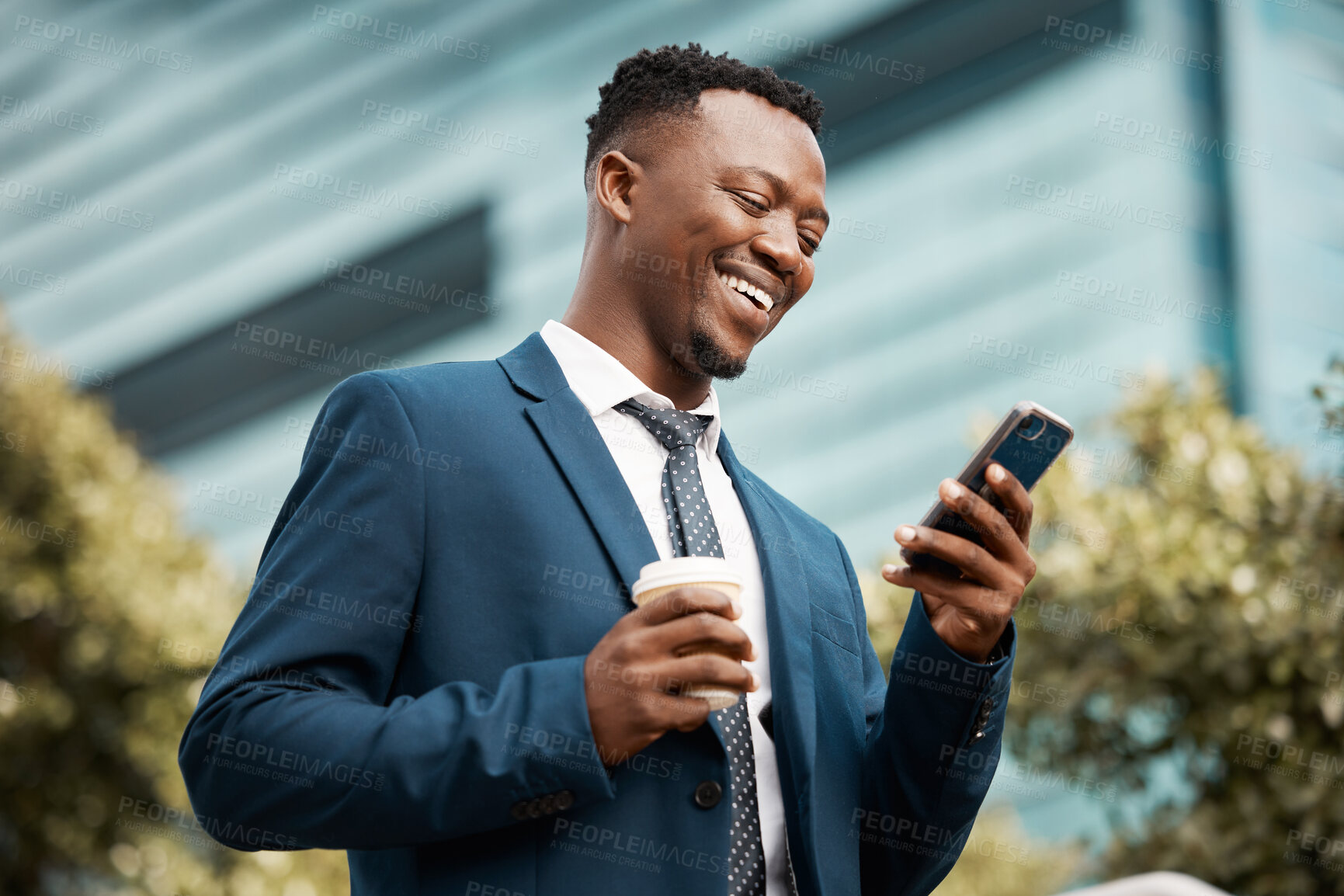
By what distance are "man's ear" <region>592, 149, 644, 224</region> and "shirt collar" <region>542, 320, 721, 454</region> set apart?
0.84 feet

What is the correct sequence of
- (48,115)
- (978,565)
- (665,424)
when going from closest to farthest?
(978,565), (665,424), (48,115)

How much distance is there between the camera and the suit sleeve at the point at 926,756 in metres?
2.06

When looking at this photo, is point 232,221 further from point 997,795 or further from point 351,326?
point 997,795

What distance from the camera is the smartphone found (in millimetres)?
1938

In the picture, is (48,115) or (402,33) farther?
(48,115)

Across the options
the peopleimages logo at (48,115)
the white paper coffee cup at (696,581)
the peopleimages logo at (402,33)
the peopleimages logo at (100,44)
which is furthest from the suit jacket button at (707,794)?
the peopleimages logo at (48,115)

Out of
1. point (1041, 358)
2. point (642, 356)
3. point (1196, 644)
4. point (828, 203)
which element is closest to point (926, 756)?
point (642, 356)

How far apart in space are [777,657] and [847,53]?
25.8 ft

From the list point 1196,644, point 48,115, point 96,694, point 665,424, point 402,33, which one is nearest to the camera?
point 665,424

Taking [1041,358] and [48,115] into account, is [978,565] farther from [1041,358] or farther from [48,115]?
[48,115]

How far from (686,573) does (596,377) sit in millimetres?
680

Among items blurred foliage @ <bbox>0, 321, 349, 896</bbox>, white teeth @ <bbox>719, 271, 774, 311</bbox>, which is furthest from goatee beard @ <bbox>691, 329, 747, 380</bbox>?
blurred foliage @ <bbox>0, 321, 349, 896</bbox>

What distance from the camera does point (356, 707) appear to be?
1.71 meters

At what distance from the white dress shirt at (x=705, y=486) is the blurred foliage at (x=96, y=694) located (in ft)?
20.5
